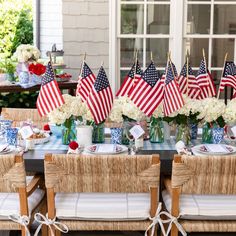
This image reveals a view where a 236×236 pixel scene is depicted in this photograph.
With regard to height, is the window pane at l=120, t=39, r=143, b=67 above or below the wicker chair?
above

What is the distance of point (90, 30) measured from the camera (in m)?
5.65

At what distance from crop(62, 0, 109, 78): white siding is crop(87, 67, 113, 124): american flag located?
2.36 meters

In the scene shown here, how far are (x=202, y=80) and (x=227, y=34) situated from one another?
1968 mm

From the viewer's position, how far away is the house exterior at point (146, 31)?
5484 millimetres

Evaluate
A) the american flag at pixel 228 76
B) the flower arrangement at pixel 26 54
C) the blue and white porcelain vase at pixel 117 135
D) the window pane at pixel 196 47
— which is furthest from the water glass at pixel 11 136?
the window pane at pixel 196 47

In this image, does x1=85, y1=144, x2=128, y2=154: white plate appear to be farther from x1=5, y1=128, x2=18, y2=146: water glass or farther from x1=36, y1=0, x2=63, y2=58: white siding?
x1=36, y1=0, x2=63, y2=58: white siding

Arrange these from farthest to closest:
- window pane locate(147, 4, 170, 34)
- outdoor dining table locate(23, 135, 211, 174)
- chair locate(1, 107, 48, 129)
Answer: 1. window pane locate(147, 4, 170, 34)
2. chair locate(1, 107, 48, 129)
3. outdoor dining table locate(23, 135, 211, 174)

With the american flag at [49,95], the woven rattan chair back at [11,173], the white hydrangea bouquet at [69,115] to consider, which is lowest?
the woven rattan chair back at [11,173]

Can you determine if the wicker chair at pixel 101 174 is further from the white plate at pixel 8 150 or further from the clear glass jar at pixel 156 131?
the clear glass jar at pixel 156 131

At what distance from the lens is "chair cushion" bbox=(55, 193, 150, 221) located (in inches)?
104

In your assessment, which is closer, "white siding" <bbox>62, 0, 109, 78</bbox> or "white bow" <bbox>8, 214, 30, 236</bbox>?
"white bow" <bbox>8, 214, 30, 236</bbox>

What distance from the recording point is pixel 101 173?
2531mm

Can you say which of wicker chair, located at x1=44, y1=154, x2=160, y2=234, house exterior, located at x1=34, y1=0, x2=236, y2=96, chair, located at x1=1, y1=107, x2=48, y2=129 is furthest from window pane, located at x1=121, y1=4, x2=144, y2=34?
wicker chair, located at x1=44, y1=154, x2=160, y2=234

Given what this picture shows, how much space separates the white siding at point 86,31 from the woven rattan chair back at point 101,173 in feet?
10.7
